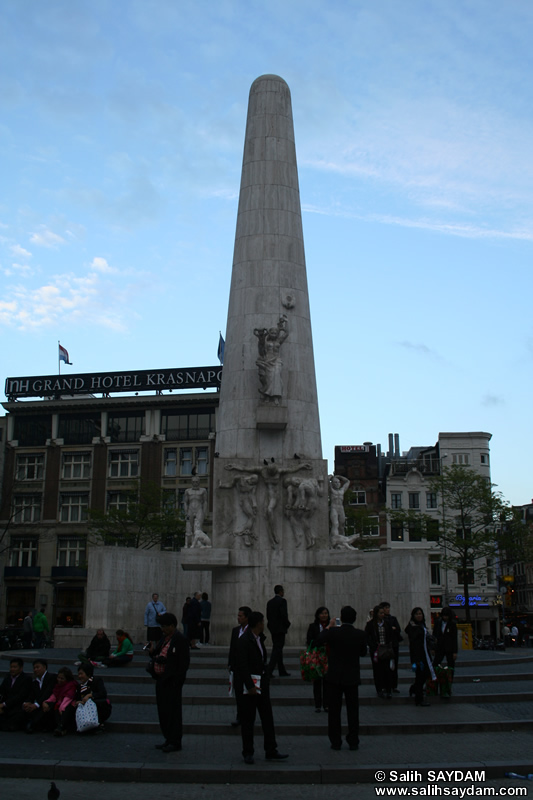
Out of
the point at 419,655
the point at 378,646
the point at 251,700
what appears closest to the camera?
the point at 251,700

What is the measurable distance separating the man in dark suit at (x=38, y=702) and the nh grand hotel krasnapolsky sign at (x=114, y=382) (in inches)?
2055

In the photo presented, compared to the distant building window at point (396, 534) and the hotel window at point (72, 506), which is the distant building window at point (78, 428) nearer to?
the hotel window at point (72, 506)

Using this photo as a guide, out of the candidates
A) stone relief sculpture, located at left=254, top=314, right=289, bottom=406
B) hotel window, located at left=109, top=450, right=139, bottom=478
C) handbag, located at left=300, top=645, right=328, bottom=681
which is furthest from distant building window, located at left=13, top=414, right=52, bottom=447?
handbag, located at left=300, top=645, right=328, bottom=681

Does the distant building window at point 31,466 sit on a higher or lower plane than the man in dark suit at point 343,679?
higher

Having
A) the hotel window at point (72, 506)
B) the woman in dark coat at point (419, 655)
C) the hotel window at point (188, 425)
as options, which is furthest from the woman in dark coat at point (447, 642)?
the hotel window at point (72, 506)

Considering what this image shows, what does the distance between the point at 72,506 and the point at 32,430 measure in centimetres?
751

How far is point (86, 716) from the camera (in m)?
11.9

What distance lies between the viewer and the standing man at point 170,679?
1060 centimetres

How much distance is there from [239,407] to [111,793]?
1569cm

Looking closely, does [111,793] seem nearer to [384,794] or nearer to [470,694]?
[384,794]

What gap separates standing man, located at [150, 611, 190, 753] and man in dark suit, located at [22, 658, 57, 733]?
7.02ft

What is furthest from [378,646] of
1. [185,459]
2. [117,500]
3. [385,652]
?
[117,500]

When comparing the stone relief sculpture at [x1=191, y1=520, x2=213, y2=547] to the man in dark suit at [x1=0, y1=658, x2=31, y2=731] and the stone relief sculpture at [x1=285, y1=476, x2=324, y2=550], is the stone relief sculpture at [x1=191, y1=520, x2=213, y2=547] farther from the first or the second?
the man in dark suit at [x1=0, y1=658, x2=31, y2=731]

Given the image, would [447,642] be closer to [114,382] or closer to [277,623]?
[277,623]
